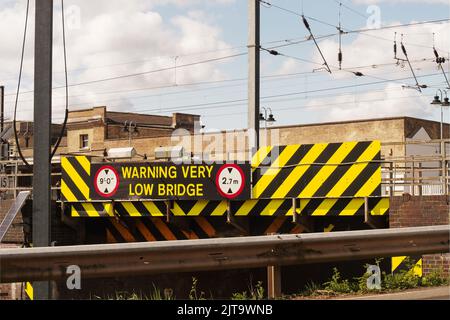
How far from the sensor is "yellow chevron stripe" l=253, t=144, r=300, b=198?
16.0 metres

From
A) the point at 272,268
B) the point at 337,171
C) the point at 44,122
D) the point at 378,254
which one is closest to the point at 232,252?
the point at 272,268

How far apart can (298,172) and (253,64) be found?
504 cm

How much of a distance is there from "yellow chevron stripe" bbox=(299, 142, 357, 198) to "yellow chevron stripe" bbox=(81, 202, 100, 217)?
17.2ft

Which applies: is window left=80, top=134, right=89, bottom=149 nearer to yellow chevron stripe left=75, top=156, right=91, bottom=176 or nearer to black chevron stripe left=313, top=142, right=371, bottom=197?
yellow chevron stripe left=75, top=156, right=91, bottom=176

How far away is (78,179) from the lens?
1844cm

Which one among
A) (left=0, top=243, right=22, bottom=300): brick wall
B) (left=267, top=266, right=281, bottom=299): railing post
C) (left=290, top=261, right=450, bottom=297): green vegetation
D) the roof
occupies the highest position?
the roof

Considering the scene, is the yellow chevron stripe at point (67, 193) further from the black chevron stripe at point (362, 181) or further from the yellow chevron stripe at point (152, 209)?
the black chevron stripe at point (362, 181)

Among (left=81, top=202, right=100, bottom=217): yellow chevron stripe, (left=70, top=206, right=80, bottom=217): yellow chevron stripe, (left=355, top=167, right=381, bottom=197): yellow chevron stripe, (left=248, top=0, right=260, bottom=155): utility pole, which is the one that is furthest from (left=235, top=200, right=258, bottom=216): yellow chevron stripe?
(left=70, top=206, right=80, bottom=217): yellow chevron stripe

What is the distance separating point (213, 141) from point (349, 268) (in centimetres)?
3847

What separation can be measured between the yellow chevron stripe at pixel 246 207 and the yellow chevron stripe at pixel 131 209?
2.58 metres

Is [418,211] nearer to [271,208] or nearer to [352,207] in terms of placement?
[352,207]

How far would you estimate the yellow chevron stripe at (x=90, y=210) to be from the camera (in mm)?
18359

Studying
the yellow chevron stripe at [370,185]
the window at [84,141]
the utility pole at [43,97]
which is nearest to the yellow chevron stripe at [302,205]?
the yellow chevron stripe at [370,185]
